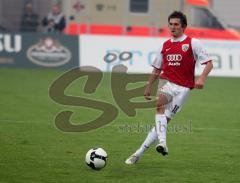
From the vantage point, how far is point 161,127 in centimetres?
1088

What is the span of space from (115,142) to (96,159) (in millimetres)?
2831

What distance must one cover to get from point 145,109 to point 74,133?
4.69m

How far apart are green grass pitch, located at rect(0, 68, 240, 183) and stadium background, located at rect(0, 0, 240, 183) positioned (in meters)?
0.01

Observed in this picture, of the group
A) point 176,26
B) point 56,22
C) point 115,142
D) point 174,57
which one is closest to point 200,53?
point 174,57

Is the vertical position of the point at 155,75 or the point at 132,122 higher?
the point at 155,75

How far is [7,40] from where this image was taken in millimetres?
26578

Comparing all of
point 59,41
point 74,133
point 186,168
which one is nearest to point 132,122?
point 74,133

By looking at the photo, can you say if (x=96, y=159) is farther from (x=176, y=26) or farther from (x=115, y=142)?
(x=115, y=142)

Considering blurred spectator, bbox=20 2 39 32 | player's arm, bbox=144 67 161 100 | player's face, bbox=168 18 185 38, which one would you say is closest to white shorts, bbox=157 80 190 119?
player's arm, bbox=144 67 161 100

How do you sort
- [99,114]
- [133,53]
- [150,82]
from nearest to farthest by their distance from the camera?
1. [150,82]
2. [99,114]
3. [133,53]

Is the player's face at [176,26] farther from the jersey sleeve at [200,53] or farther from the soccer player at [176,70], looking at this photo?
the jersey sleeve at [200,53]

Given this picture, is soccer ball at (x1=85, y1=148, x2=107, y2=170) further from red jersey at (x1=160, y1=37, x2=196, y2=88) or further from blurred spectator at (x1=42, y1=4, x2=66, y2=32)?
blurred spectator at (x1=42, y1=4, x2=66, y2=32)

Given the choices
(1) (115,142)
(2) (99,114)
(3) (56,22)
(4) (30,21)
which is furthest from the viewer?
(4) (30,21)

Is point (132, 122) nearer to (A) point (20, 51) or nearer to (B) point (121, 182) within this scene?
(B) point (121, 182)
